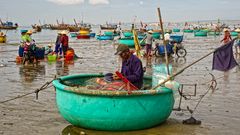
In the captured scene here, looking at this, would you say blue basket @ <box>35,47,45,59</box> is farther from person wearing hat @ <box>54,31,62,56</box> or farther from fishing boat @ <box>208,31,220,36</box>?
fishing boat @ <box>208,31,220,36</box>

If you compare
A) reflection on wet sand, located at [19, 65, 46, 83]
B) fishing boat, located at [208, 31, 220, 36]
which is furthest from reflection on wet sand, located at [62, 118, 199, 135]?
fishing boat, located at [208, 31, 220, 36]

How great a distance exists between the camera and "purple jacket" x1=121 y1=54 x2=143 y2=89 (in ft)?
23.1

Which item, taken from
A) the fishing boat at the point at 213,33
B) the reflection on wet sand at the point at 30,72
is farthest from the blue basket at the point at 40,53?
the fishing boat at the point at 213,33

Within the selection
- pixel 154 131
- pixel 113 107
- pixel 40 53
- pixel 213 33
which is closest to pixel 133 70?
pixel 113 107

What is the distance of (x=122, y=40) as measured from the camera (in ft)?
104

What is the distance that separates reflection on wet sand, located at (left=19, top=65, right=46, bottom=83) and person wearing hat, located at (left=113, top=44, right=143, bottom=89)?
6.63 metres

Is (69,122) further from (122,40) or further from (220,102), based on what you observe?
(122,40)

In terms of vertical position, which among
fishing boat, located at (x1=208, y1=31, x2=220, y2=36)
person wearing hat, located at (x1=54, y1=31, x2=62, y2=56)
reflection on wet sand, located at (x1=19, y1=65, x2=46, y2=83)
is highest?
person wearing hat, located at (x1=54, y1=31, x2=62, y2=56)

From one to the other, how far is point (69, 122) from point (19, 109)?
1.96m

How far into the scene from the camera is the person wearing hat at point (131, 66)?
7.04 metres

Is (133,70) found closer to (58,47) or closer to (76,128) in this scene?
(76,128)

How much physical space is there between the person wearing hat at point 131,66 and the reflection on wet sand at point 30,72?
21.8 feet

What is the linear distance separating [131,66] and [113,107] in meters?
1.07

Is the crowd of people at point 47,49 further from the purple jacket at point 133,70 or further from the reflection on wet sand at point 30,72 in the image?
the purple jacket at point 133,70
